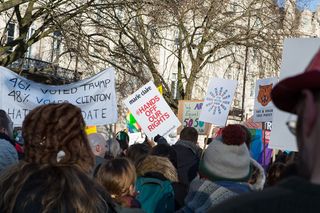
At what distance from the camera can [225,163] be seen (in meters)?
3.75

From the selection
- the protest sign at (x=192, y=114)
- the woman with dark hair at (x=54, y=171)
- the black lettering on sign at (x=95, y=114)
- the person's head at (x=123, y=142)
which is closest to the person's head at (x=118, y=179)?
the woman with dark hair at (x=54, y=171)

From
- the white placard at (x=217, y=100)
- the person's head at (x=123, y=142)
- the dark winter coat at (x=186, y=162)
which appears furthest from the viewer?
the white placard at (x=217, y=100)

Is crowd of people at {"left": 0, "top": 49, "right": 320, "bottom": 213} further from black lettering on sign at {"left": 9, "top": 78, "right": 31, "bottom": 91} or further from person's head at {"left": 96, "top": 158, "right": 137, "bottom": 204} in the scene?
black lettering on sign at {"left": 9, "top": 78, "right": 31, "bottom": 91}

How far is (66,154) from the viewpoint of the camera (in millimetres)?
3055

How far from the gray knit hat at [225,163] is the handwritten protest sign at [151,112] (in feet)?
25.9

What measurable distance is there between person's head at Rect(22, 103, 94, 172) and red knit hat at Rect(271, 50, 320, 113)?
1.76 metres

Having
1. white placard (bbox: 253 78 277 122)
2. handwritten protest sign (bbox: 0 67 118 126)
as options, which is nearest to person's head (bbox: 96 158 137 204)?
handwritten protest sign (bbox: 0 67 118 126)

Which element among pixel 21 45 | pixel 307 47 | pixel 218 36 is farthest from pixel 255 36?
pixel 307 47

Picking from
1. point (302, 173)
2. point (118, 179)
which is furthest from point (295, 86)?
point (118, 179)

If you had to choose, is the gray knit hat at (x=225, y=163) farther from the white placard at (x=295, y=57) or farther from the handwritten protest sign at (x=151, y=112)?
the handwritten protest sign at (x=151, y=112)

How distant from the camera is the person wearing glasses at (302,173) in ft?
4.15

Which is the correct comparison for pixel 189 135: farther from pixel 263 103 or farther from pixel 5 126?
pixel 263 103

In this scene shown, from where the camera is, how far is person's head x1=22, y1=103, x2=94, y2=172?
3027mm

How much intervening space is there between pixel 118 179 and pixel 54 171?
1393mm
